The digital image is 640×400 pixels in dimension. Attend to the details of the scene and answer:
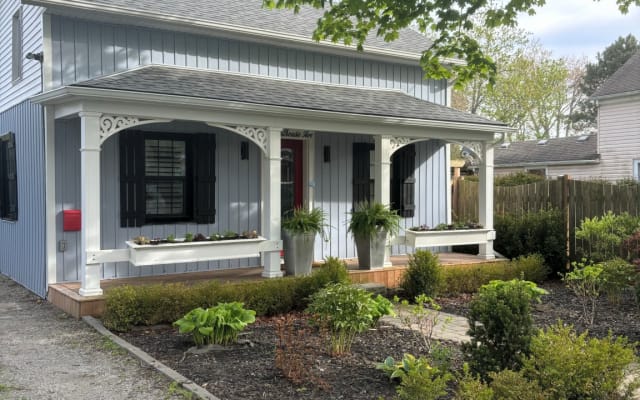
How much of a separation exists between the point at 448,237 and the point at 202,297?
4657mm

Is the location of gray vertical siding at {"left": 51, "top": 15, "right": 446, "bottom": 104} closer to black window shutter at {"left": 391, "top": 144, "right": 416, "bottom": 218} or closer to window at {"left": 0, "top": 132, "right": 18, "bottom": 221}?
black window shutter at {"left": 391, "top": 144, "right": 416, "bottom": 218}

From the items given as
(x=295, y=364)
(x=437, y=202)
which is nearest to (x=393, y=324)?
(x=295, y=364)

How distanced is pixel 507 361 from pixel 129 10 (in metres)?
7.01

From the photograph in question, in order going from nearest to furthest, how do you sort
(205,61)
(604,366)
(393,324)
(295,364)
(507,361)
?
1. (604,366)
2. (507,361)
3. (295,364)
4. (393,324)
5. (205,61)

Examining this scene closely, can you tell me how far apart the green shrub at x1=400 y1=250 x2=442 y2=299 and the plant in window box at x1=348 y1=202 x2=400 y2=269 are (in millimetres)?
583

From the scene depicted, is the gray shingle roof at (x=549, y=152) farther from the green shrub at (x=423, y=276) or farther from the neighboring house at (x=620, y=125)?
the green shrub at (x=423, y=276)

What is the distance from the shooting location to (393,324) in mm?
7480

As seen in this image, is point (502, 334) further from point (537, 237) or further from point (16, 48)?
point (16, 48)

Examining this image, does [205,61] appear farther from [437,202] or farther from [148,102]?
[437,202]

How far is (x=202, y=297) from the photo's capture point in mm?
7523

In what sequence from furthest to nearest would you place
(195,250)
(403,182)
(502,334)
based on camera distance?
(403,182) < (195,250) < (502,334)

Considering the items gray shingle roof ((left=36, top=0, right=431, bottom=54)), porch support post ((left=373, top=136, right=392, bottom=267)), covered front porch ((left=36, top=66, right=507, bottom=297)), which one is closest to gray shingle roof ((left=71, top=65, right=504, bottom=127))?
covered front porch ((left=36, top=66, right=507, bottom=297))

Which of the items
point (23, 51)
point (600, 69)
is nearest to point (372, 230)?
point (23, 51)

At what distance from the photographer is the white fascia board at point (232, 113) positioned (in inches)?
295
